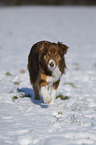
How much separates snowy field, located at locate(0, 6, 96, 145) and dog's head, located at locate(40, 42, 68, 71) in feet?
3.36

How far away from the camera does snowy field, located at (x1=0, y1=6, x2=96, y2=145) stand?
3.83 metres

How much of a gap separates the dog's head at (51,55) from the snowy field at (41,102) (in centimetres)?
102

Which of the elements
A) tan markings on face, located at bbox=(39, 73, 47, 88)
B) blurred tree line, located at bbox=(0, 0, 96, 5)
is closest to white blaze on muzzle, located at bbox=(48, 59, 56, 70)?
tan markings on face, located at bbox=(39, 73, 47, 88)

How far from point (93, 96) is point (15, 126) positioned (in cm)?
324

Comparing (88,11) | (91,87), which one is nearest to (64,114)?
(91,87)

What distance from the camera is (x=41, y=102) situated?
19.2ft

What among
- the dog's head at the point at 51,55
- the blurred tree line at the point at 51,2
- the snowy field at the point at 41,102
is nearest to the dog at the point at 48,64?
the dog's head at the point at 51,55

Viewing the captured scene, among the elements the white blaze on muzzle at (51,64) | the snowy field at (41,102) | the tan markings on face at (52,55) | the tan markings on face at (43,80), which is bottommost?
the snowy field at (41,102)

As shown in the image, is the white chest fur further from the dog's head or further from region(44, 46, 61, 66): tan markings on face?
region(44, 46, 61, 66): tan markings on face

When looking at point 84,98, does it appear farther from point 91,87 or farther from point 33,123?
point 33,123

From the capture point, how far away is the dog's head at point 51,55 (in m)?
4.87

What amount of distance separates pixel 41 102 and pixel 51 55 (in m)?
1.50

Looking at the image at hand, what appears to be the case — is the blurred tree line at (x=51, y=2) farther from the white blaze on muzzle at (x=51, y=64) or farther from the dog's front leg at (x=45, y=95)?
the white blaze on muzzle at (x=51, y=64)

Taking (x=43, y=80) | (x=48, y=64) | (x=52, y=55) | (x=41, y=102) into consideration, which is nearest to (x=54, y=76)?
(x=43, y=80)
